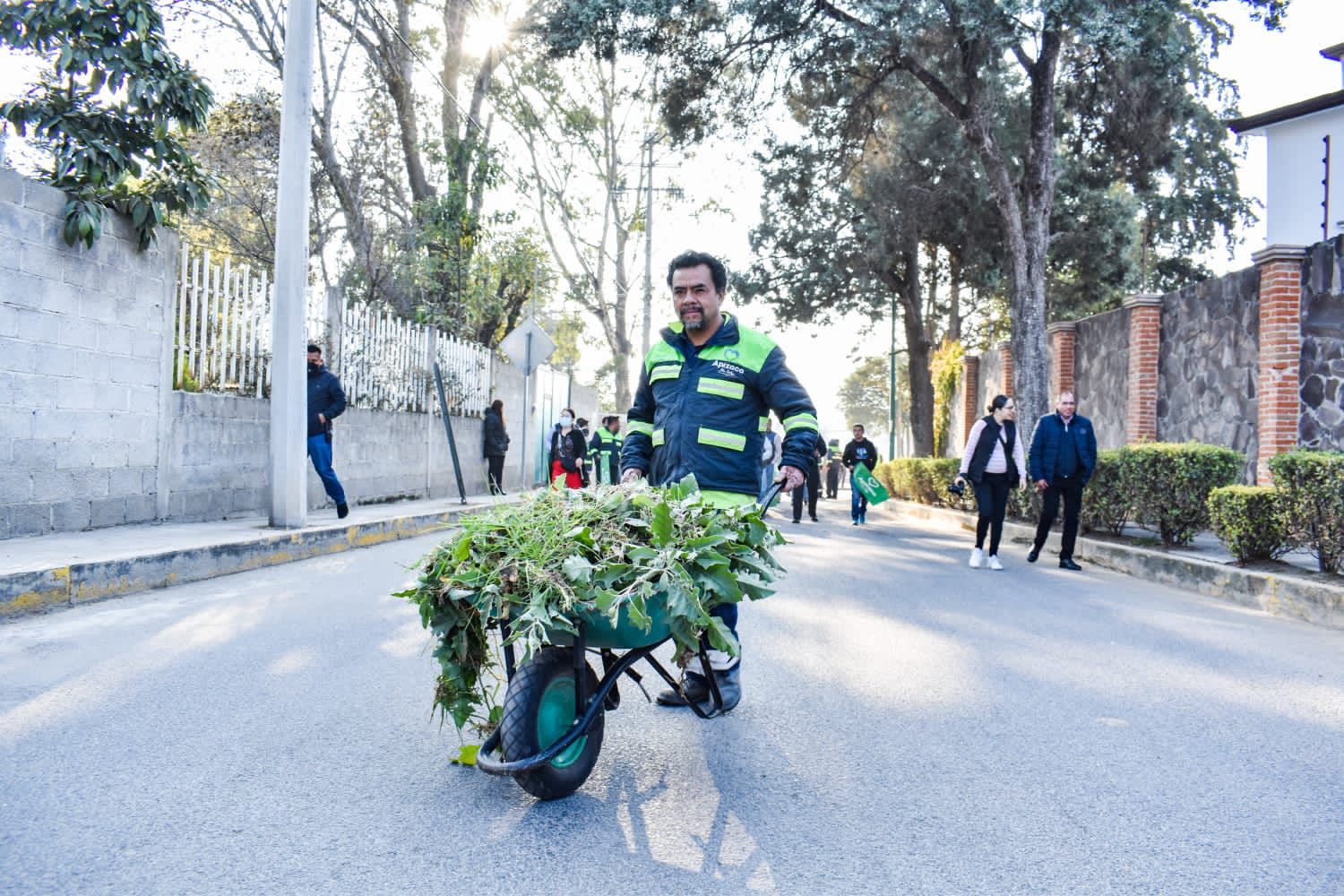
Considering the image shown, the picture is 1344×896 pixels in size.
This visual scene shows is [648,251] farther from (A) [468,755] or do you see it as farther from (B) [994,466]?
(A) [468,755]

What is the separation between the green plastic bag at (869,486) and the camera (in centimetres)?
1428

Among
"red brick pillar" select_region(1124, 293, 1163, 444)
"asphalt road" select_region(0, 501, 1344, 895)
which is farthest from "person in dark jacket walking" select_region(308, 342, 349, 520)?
"red brick pillar" select_region(1124, 293, 1163, 444)

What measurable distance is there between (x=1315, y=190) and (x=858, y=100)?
15.1m

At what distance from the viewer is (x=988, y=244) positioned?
24172 mm

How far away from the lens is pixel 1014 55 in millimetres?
15719

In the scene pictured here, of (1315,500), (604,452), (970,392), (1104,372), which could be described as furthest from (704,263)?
(970,392)

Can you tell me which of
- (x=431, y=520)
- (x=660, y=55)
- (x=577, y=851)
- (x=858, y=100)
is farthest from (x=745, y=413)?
(x=858, y=100)

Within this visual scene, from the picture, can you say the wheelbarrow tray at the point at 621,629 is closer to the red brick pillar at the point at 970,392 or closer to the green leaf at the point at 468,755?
the green leaf at the point at 468,755

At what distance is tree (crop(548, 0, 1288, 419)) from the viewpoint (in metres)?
13.3

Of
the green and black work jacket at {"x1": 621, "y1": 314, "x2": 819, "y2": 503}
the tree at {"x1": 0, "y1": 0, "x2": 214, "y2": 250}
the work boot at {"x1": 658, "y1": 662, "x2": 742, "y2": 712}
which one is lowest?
the work boot at {"x1": 658, "y1": 662, "x2": 742, "y2": 712}

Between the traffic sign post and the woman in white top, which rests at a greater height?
the traffic sign post

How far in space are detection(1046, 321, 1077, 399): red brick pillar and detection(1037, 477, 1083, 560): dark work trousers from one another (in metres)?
8.07

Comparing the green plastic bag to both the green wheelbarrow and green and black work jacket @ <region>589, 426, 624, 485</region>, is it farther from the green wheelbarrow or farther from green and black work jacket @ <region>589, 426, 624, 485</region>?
the green wheelbarrow

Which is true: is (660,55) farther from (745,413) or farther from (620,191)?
(620,191)
